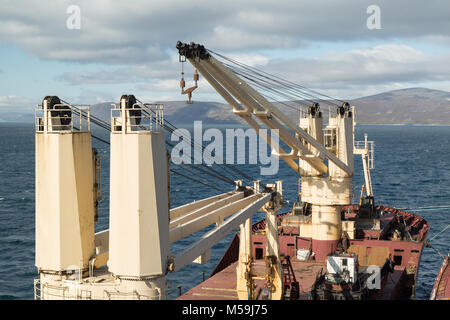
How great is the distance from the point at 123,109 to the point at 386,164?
5256 inches

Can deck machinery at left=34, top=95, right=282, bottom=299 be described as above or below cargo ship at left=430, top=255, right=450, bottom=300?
above

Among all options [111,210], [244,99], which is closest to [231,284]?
[244,99]

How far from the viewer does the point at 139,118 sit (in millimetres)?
18859

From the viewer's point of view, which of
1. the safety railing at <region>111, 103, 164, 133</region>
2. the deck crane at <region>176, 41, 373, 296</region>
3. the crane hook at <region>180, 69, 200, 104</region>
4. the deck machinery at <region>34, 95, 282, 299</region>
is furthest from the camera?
the deck crane at <region>176, 41, 373, 296</region>

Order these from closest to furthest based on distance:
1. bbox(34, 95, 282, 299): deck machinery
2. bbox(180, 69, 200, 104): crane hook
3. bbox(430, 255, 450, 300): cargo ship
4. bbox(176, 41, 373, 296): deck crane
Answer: bbox(34, 95, 282, 299): deck machinery < bbox(180, 69, 200, 104): crane hook < bbox(430, 255, 450, 300): cargo ship < bbox(176, 41, 373, 296): deck crane

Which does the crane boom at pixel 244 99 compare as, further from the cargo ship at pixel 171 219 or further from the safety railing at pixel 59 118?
the safety railing at pixel 59 118

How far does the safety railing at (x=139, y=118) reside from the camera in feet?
60.5

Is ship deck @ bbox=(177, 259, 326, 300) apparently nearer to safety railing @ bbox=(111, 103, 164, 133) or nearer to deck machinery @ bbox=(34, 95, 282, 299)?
deck machinery @ bbox=(34, 95, 282, 299)

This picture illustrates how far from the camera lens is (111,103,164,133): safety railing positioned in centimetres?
1845

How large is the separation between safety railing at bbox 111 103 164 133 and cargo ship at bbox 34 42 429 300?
51 millimetres

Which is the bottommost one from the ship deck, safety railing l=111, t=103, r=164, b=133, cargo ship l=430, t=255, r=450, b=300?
cargo ship l=430, t=255, r=450, b=300

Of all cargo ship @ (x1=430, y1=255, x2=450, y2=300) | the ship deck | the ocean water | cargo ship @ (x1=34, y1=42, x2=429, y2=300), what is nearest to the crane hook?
cargo ship @ (x1=34, y1=42, x2=429, y2=300)

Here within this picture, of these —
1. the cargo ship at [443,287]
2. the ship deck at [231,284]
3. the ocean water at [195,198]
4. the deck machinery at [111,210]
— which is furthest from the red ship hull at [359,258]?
the deck machinery at [111,210]
